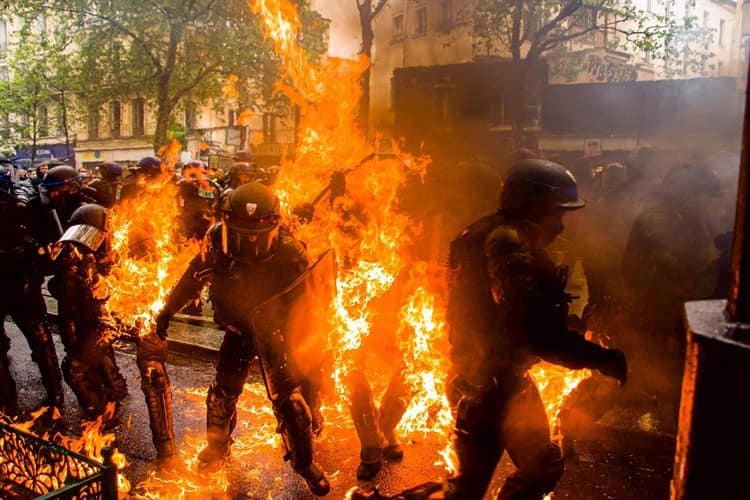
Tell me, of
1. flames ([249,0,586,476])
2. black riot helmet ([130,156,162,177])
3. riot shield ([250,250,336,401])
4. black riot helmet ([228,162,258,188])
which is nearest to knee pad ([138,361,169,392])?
riot shield ([250,250,336,401])

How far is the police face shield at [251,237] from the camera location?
4172 millimetres

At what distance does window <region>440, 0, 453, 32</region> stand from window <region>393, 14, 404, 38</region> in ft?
11.3

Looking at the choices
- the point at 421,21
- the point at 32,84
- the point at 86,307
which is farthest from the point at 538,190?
the point at 421,21

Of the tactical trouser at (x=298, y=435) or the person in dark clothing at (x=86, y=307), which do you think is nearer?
the tactical trouser at (x=298, y=435)

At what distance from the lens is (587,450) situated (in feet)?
16.1

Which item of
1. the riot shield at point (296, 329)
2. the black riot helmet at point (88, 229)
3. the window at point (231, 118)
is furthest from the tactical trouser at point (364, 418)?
the window at point (231, 118)

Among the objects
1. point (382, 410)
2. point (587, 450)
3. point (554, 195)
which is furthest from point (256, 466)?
point (554, 195)

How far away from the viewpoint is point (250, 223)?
416cm

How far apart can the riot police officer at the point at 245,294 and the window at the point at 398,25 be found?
1512 inches

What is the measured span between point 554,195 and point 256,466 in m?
3.22

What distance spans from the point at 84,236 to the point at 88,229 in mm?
80

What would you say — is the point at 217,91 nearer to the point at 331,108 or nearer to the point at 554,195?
the point at 331,108

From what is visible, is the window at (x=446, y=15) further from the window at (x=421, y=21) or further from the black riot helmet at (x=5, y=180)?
the black riot helmet at (x=5, y=180)

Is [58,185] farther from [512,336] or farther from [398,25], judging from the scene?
[398,25]
